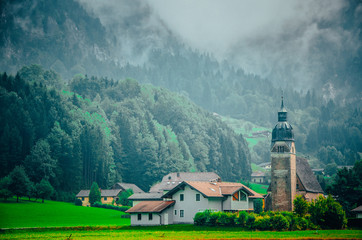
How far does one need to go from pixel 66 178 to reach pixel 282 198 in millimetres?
60026

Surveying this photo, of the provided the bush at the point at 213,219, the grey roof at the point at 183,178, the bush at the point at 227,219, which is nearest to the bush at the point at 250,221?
the bush at the point at 227,219

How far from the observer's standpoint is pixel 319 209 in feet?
187

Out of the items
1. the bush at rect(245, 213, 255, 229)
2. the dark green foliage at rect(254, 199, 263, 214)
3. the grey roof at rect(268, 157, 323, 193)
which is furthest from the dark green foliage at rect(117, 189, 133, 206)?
the bush at rect(245, 213, 255, 229)

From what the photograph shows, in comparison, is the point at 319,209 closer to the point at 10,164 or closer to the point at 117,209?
the point at 117,209

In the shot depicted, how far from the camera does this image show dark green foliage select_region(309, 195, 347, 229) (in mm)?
56250

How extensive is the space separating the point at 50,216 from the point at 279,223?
43.2 m

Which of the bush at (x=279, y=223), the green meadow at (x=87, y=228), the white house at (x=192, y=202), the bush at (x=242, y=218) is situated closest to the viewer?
the green meadow at (x=87, y=228)

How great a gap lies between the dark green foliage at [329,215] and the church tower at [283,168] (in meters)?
36.4

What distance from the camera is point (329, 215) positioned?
56.4 meters

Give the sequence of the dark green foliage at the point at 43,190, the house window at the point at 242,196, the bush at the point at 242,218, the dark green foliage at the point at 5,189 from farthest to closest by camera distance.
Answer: the dark green foliage at the point at 43,190 → the dark green foliage at the point at 5,189 → the house window at the point at 242,196 → the bush at the point at 242,218

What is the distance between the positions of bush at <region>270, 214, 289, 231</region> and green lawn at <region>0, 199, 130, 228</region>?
24.5 meters

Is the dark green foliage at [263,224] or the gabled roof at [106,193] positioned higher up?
the gabled roof at [106,193]

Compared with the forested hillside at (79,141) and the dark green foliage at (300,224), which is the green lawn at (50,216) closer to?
the forested hillside at (79,141)

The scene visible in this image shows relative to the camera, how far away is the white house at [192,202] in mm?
69125
